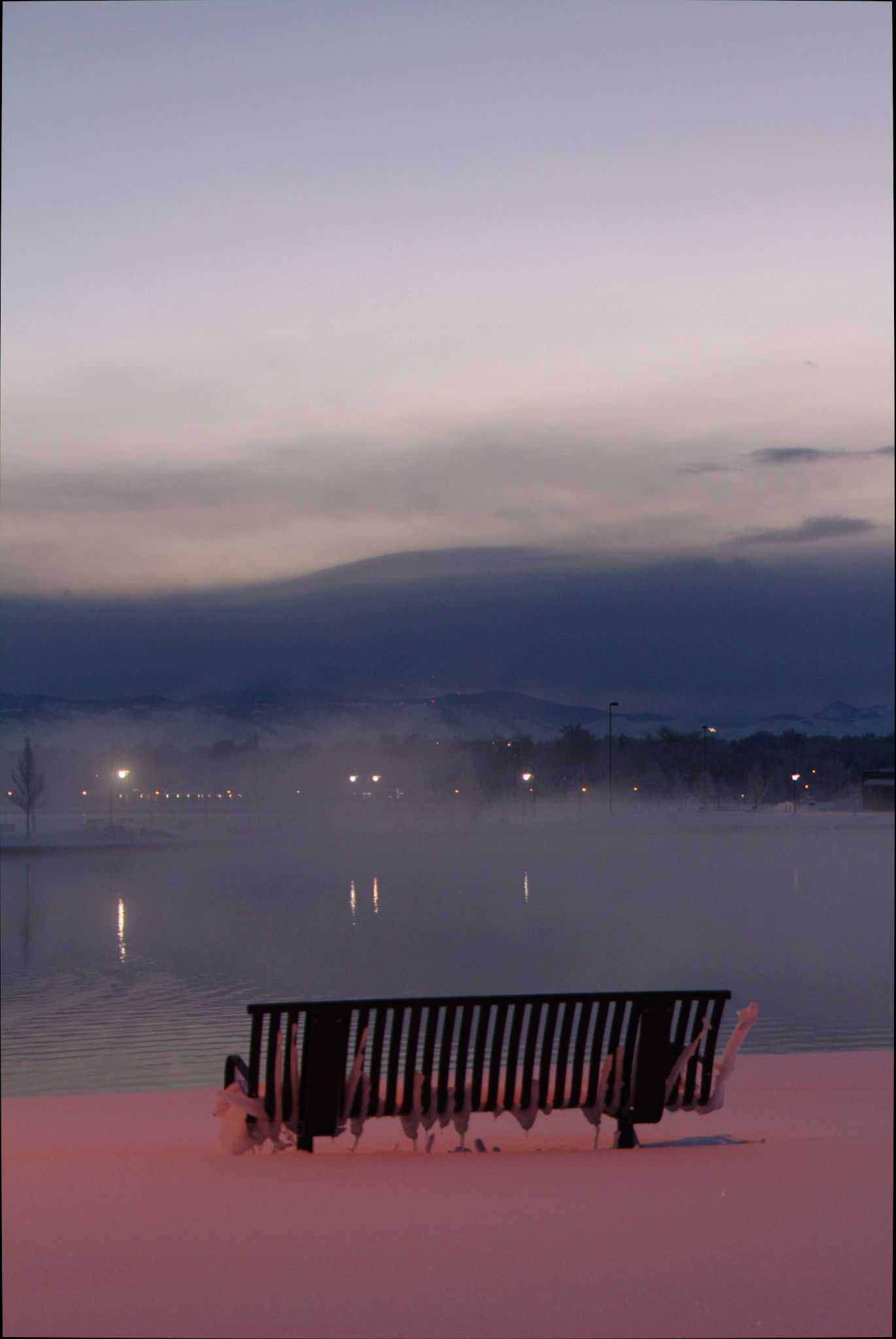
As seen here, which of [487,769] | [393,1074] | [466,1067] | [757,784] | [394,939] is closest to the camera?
[393,1074]

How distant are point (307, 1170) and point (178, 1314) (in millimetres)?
1356

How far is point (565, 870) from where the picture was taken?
48.6 metres

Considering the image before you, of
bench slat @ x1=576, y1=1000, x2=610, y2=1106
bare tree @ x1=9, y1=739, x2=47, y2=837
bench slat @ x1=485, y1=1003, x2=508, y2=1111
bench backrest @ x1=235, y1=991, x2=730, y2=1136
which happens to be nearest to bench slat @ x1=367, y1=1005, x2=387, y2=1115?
bench backrest @ x1=235, y1=991, x2=730, y2=1136

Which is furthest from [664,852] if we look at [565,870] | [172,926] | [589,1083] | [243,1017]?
[589,1083]

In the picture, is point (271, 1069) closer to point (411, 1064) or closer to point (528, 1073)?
point (411, 1064)

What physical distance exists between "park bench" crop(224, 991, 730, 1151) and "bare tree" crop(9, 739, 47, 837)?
170ft

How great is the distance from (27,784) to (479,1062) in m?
54.4

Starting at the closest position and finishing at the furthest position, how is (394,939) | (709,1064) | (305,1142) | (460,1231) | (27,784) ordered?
(460,1231), (305,1142), (709,1064), (394,939), (27,784)

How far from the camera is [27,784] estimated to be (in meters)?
56.6

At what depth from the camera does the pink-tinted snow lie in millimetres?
3566

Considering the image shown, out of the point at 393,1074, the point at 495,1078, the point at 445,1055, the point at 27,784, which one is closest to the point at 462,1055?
the point at 445,1055

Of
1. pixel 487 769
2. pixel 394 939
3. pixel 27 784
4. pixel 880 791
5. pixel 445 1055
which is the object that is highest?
pixel 880 791

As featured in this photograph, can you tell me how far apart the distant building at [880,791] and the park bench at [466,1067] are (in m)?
2.10

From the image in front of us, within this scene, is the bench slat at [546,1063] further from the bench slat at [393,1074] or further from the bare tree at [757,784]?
the bare tree at [757,784]
